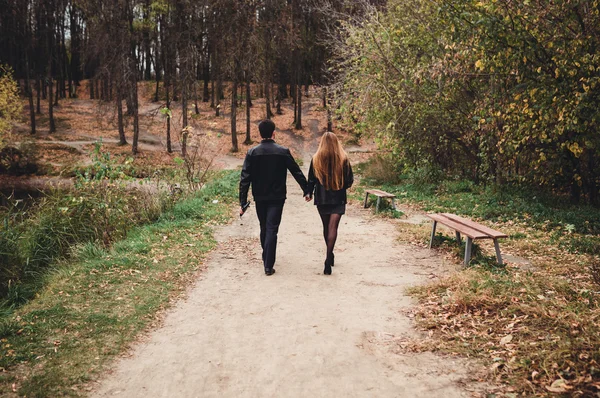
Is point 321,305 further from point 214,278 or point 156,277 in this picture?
point 156,277

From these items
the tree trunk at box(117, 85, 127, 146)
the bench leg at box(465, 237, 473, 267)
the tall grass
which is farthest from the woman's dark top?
the tree trunk at box(117, 85, 127, 146)

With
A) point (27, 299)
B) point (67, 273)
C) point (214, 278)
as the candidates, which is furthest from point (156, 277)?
point (27, 299)

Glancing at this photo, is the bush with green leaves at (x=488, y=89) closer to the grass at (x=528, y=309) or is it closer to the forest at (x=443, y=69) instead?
the forest at (x=443, y=69)

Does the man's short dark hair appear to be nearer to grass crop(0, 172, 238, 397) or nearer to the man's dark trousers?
the man's dark trousers

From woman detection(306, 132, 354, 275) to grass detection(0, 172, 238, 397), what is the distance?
2.32 metres

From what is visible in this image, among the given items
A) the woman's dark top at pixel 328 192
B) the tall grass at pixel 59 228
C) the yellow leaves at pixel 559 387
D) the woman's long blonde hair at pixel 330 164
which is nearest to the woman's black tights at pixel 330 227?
the woman's dark top at pixel 328 192

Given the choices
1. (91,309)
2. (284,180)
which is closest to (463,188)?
(284,180)

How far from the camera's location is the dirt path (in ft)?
12.4

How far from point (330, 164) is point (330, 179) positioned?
0.22 meters

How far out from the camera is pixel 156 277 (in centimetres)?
668

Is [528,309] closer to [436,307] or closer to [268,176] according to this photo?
[436,307]

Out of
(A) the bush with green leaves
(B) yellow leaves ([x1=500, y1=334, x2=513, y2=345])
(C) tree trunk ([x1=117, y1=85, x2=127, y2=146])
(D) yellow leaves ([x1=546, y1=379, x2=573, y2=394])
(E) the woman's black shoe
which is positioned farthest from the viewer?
(C) tree trunk ([x1=117, y1=85, x2=127, y2=146])

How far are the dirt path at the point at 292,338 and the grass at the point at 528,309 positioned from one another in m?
0.37

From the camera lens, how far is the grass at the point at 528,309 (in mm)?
3527
